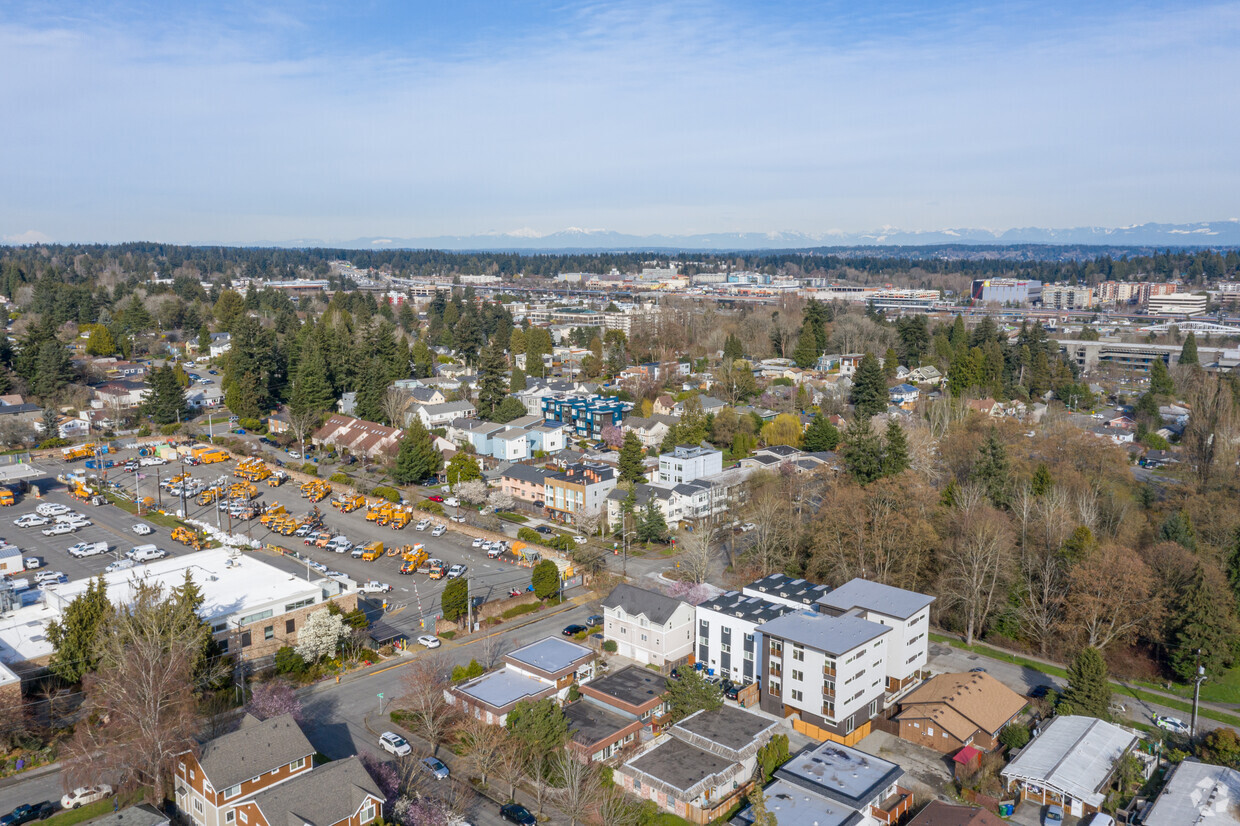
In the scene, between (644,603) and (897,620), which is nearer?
(897,620)

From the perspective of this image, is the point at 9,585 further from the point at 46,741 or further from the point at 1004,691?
the point at 1004,691

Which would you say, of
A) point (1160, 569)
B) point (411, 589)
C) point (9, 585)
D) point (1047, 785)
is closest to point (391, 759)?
point (411, 589)

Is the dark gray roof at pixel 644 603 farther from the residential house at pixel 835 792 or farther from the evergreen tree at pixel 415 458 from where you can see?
the evergreen tree at pixel 415 458

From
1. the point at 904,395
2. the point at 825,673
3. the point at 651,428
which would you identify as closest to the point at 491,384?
the point at 651,428

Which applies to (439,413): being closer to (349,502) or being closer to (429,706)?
(349,502)

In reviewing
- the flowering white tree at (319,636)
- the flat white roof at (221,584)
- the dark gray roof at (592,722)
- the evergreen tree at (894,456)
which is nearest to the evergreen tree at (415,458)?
the flat white roof at (221,584)

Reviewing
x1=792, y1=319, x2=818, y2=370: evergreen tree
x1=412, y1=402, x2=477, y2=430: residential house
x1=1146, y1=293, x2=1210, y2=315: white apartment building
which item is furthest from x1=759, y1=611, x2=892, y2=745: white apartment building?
x1=1146, y1=293, x2=1210, y2=315: white apartment building

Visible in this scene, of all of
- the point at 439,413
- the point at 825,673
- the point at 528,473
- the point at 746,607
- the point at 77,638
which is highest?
the point at 439,413
